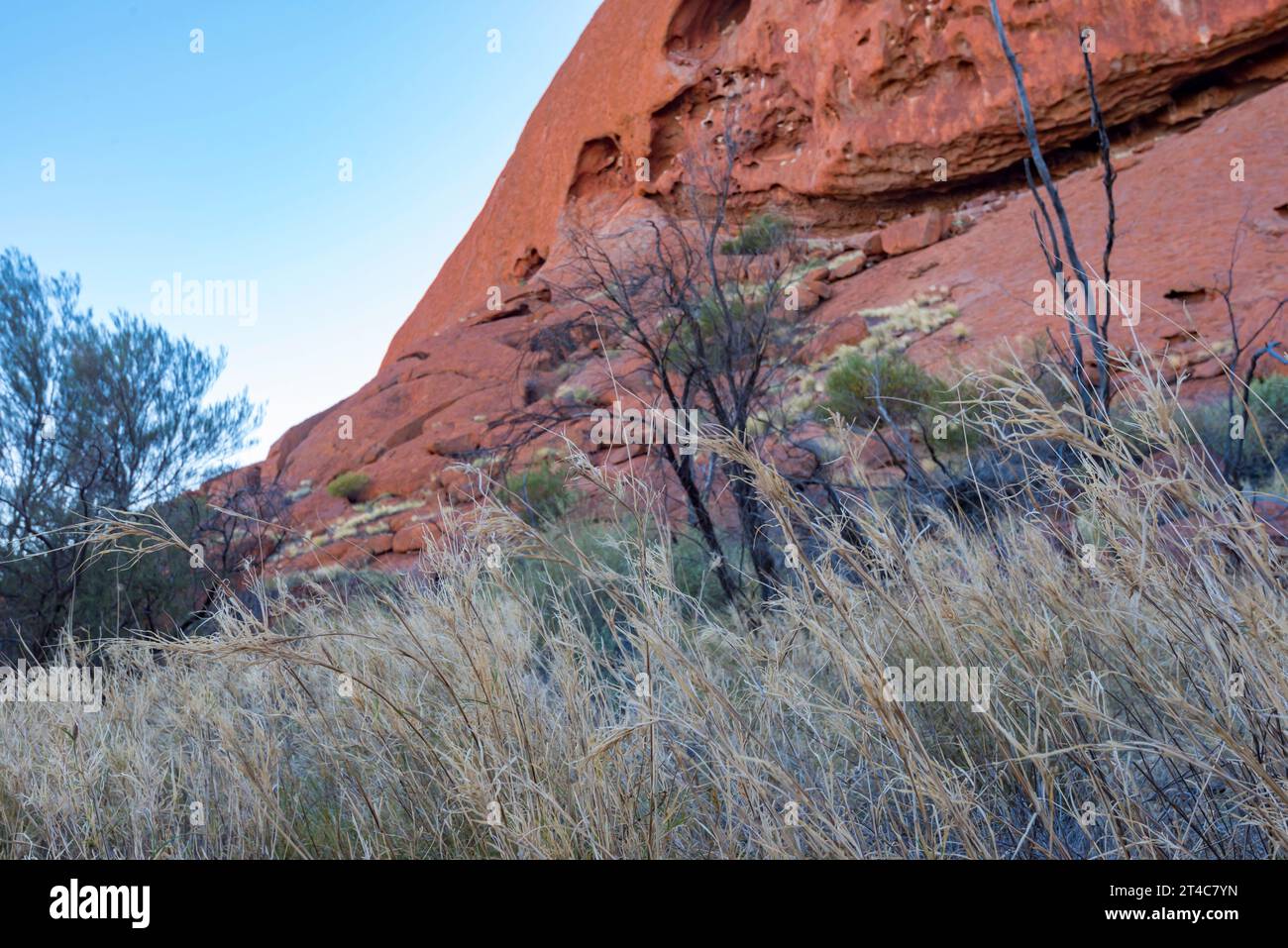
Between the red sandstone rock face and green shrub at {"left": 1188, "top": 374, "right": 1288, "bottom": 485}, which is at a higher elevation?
the red sandstone rock face

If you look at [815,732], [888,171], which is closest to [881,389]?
[815,732]

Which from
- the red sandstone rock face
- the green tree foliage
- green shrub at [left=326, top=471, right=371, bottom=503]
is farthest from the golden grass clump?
green shrub at [left=326, top=471, right=371, bottom=503]

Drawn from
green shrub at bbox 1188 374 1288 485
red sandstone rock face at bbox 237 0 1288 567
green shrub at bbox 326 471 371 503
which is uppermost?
red sandstone rock face at bbox 237 0 1288 567

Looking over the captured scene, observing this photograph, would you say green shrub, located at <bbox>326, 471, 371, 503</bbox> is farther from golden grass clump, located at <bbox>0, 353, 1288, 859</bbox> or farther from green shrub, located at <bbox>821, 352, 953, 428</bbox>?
golden grass clump, located at <bbox>0, 353, 1288, 859</bbox>

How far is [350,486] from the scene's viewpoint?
16.6 meters

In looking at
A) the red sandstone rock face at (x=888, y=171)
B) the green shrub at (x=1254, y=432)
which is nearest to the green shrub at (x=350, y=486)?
the red sandstone rock face at (x=888, y=171)

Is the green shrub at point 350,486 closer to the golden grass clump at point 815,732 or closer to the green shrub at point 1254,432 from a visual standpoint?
the green shrub at point 1254,432

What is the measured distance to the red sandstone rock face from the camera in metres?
13.2

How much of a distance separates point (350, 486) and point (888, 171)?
14.9 metres

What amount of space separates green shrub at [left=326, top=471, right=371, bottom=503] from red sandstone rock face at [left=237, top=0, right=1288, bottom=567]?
1.12ft

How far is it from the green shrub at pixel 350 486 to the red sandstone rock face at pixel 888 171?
1.12ft

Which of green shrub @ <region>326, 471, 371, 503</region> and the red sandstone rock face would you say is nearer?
the red sandstone rock face
